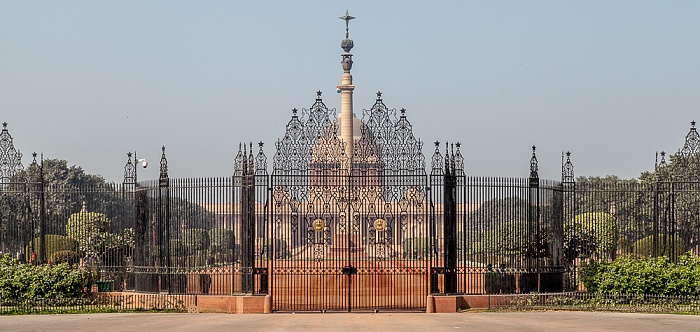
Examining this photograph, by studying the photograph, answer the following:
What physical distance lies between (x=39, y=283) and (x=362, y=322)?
922 centimetres

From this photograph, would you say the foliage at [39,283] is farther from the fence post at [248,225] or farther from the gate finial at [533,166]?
the gate finial at [533,166]

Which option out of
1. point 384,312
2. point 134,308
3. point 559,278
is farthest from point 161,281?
point 559,278

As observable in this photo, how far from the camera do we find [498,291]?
28.8 m

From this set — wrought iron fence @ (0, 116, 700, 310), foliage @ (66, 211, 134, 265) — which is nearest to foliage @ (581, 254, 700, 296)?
wrought iron fence @ (0, 116, 700, 310)

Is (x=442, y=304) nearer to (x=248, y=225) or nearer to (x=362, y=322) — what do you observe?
(x=362, y=322)

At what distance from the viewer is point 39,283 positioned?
28.5 meters

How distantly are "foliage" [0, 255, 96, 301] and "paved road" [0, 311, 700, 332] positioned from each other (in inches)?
76.1

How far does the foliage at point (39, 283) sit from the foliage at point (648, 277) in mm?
13861

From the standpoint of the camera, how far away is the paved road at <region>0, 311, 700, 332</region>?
22.9m

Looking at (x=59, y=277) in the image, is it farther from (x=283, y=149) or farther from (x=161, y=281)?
(x=283, y=149)

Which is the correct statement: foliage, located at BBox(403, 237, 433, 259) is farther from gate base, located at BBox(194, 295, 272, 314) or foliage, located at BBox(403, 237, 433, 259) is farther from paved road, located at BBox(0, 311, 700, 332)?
gate base, located at BBox(194, 295, 272, 314)

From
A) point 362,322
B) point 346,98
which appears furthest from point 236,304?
point 346,98

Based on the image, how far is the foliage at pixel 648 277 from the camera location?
28328 millimetres

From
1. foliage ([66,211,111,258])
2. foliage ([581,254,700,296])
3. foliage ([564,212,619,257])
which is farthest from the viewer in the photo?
foliage ([66,211,111,258])
